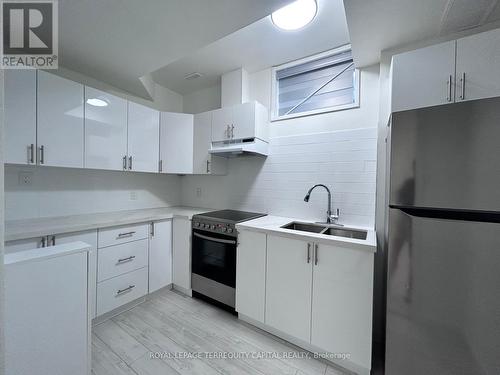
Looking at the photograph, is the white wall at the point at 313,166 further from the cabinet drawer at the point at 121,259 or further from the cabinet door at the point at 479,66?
the cabinet drawer at the point at 121,259

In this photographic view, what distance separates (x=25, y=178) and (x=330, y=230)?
2.82m

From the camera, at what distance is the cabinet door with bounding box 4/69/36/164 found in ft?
5.03

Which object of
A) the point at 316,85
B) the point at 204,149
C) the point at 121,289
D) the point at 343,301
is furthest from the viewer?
the point at 204,149

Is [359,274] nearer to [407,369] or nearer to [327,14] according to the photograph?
[407,369]

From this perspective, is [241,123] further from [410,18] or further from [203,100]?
[410,18]

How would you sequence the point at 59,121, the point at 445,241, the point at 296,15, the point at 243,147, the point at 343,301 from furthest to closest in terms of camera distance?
the point at 243,147 → the point at 59,121 → the point at 296,15 → the point at 343,301 → the point at 445,241

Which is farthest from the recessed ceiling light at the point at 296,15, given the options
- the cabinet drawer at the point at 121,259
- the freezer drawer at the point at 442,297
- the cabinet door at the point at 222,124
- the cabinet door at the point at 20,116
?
the cabinet drawer at the point at 121,259

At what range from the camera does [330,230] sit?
6.28 feet

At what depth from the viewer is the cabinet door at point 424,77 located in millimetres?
1252

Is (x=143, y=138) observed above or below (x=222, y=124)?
below

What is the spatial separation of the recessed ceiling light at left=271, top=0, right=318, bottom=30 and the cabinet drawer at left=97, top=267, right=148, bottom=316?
270 centimetres

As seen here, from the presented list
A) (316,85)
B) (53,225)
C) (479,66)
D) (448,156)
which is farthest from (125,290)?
(479,66)

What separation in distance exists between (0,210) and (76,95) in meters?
1.68

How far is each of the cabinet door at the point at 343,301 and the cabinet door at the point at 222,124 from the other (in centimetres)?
158
